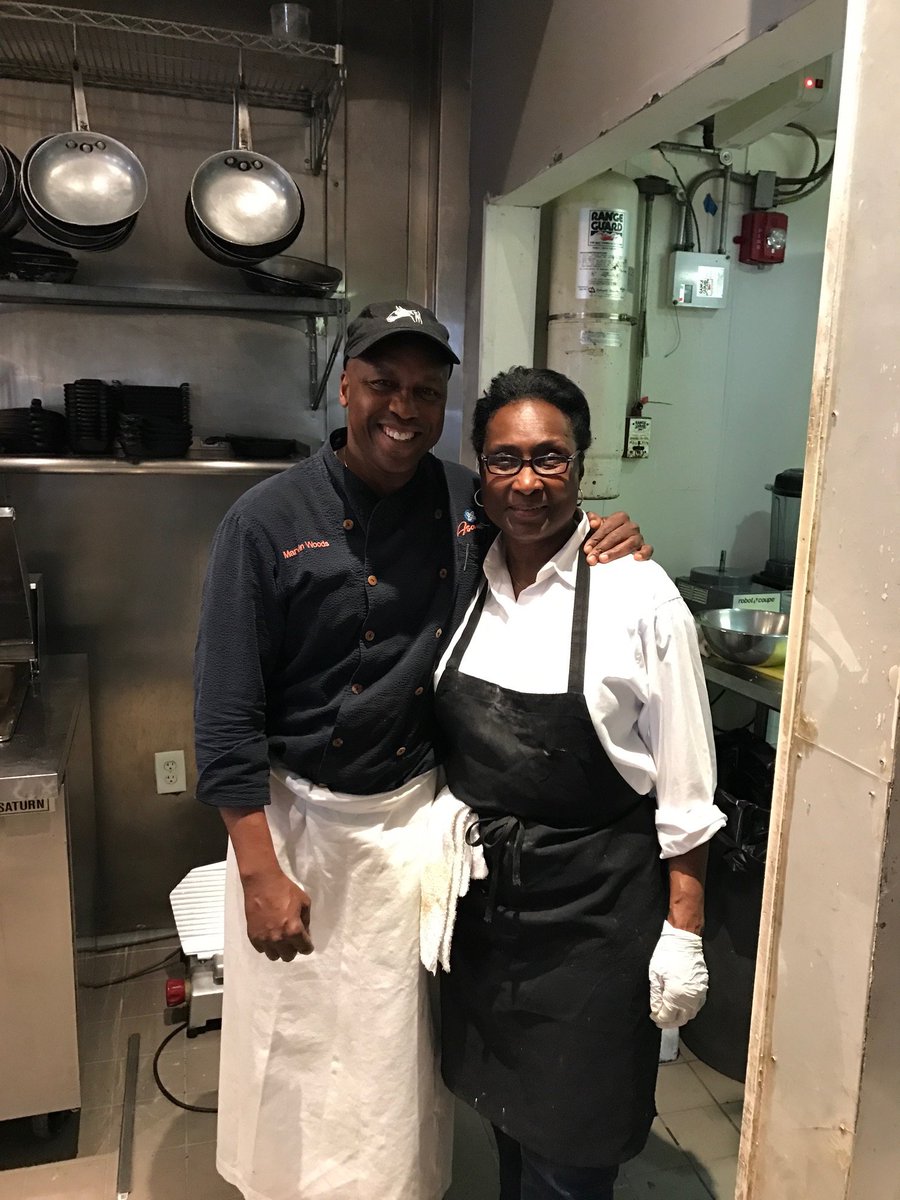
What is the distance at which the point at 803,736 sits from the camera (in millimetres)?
933

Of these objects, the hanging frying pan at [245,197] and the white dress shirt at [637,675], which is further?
the hanging frying pan at [245,197]

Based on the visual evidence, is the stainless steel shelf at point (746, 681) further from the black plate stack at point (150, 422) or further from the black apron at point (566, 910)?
the black plate stack at point (150, 422)

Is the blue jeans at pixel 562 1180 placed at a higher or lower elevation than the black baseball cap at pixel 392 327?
lower

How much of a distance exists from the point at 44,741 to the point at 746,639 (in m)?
1.48

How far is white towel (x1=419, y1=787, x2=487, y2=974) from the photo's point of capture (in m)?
1.26

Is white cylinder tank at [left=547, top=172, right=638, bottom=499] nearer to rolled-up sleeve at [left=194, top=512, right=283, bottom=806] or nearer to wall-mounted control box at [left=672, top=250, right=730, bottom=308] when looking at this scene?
wall-mounted control box at [left=672, top=250, right=730, bottom=308]

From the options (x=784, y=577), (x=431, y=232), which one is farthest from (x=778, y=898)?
(x=431, y=232)

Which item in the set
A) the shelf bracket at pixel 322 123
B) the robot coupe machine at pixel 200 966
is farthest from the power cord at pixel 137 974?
the shelf bracket at pixel 322 123

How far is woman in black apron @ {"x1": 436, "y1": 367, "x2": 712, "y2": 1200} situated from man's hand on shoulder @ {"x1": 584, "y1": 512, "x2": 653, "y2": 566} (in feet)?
0.08

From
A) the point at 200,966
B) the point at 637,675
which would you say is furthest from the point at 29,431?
the point at 637,675

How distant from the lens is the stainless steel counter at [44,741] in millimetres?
1575

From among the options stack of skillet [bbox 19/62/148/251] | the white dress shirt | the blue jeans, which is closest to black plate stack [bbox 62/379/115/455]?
stack of skillet [bbox 19/62/148/251]

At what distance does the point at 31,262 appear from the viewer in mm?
1906

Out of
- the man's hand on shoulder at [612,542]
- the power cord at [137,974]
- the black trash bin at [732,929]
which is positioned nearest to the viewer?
the man's hand on shoulder at [612,542]
